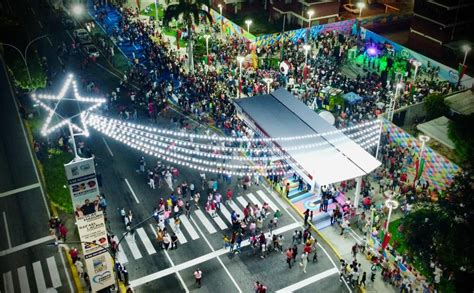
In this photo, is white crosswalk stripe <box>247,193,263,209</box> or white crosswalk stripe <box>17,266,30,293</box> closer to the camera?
white crosswalk stripe <box>17,266,30,293</box>

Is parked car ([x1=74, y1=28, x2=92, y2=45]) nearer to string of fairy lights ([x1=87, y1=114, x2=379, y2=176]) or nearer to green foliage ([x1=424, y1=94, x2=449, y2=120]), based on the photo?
string of fairy lights ([x1=87, y1=114, x2=379, y2=176])

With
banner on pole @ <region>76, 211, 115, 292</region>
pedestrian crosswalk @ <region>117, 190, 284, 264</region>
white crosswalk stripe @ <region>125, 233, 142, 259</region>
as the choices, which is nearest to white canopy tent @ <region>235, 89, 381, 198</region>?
pedestrian crosswalk @ <region>117, 190, 284, 264</region>

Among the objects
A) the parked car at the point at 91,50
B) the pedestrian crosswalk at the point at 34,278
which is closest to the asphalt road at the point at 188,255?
the pedestrian crosswalk at the point at 34,278

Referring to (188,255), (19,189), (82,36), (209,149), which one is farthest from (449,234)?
(82,36)

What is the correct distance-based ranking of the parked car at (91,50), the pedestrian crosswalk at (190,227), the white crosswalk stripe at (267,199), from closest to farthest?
1. the pedestrian crosswalk at (190,227)
2. the white crosswalk stripe at (267,199)
3. the parked car at (91,50)

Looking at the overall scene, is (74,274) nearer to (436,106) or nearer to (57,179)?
(57,179)

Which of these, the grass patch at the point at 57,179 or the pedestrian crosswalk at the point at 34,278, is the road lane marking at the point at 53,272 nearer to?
the pedestrian crosswalk at the point at 34,278
